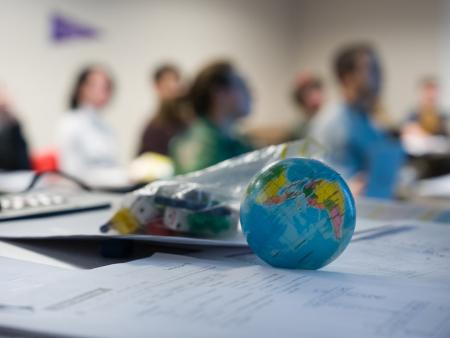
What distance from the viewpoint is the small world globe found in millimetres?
609

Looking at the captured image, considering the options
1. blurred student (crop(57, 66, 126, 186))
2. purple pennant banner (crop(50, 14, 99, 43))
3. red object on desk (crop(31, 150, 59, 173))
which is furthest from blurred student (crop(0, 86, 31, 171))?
purple pennant banner (crop(50, 14, 99, 43))

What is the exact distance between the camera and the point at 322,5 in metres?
7.48

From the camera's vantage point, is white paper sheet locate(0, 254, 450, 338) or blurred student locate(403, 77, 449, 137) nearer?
white paper sheet locate(0, 254, 450, 338)

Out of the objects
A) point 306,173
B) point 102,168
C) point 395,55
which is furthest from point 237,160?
point 395,55

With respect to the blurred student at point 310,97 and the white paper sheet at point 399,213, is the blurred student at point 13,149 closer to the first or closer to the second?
the blurred student at point 310,97

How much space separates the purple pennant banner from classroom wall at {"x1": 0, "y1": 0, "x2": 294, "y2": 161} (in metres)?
0.04

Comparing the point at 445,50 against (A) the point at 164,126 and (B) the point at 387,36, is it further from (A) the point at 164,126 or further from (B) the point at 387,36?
(A) the point at 164,126

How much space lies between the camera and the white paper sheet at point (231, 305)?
17.1 inches

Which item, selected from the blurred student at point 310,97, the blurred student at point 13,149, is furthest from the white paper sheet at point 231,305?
the blurred student at point 310,97

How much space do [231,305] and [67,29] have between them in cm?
465

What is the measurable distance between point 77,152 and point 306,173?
3988 millimetres

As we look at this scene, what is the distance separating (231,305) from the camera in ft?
1.60

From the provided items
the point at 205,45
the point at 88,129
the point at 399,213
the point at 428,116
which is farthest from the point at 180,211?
the point at 428,116

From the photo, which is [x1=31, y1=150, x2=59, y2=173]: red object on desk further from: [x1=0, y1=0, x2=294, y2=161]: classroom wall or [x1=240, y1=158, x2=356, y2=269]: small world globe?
[x1=240, y1=158, x2=356, y2=269]: small world globe
